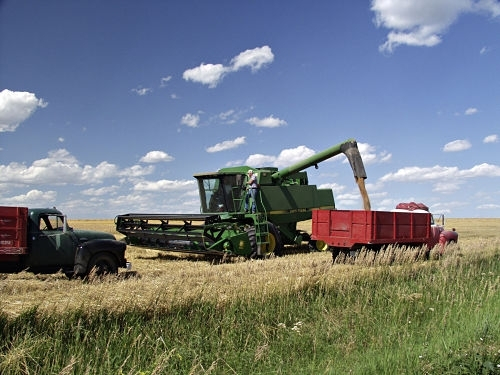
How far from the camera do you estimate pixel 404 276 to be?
966 cm

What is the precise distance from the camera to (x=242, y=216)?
614 inches

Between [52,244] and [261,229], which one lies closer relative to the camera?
[52,244]

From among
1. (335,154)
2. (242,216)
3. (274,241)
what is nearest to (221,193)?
(242,216)

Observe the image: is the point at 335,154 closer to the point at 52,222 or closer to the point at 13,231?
the point at 52,222

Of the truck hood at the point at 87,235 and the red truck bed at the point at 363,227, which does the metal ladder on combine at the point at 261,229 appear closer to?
the red truck bed at the point at 363,227

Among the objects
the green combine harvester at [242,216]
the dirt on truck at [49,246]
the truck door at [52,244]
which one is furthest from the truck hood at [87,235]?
the green combine harvester at [242,216]

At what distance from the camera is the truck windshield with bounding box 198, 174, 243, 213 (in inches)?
650

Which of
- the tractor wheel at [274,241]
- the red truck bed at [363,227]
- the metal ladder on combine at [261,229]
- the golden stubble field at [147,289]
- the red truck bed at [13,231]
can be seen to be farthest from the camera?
the tractor wheel at [274,241]

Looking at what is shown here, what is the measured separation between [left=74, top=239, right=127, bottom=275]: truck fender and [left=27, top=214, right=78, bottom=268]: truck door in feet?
1.10

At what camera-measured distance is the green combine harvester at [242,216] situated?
14.0 metres

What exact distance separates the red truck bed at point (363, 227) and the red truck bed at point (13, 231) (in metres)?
7.49

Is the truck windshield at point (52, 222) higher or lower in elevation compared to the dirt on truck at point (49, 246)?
higher

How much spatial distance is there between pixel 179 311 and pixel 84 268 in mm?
4895

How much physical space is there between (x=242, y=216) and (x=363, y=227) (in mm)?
4215
